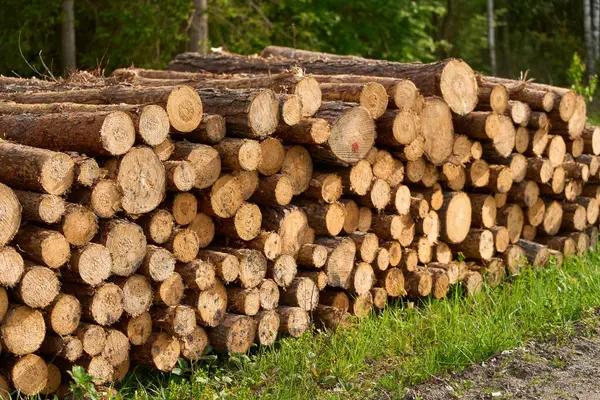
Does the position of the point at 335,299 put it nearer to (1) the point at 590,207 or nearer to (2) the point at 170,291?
(2) the point at 170,291

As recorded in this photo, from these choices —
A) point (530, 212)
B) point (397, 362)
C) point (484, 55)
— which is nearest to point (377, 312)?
point (397, 362)

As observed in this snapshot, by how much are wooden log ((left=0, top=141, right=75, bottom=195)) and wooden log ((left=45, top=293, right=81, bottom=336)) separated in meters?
0.59

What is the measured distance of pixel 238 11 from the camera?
1702 centimetres

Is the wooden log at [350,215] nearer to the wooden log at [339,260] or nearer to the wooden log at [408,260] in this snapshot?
the wooden log at [339,260]

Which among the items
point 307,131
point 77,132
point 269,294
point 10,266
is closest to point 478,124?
point 307,131

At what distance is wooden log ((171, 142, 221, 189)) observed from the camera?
17.4 feet

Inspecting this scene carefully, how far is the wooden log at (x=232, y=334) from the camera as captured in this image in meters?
5.52

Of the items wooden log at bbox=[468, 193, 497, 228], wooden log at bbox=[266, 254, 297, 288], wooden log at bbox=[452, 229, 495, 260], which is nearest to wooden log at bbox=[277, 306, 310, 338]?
wooden log at bbox=[266, 254, 297, 288]

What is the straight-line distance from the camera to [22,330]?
4.54m

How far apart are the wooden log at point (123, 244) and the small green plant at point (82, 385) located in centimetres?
67

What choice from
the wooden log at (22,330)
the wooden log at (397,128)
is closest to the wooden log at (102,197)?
the wooden log at (22,330)

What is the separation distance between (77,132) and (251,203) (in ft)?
4.13

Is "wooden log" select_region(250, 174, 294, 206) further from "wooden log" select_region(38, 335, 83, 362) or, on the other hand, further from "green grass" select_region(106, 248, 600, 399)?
"wooden log" select_region(38, 335, 83, 362)

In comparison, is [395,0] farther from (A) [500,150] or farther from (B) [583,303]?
(B) [583,303]
